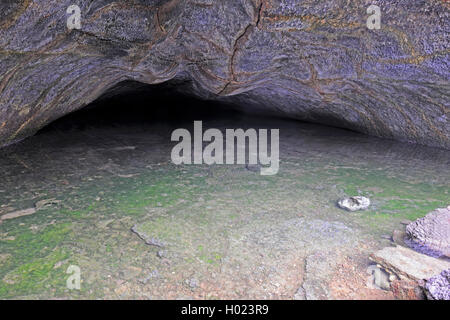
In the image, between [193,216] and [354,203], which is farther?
[354,203]

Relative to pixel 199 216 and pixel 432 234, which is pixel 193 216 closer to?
pixel 199 216

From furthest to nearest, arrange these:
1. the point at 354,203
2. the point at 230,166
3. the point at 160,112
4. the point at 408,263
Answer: the point at 160,112, the point at 230,166, the point at 354,203, the point at 408,263

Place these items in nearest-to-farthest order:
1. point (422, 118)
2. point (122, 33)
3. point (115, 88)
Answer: point (122, 33), point (422, 118), point (115, 88)

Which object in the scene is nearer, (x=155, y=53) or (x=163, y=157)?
(x=155, y=53)

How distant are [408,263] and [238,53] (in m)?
1.81

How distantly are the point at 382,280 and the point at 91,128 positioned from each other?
338 centimetres

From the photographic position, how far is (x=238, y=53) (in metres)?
2.58

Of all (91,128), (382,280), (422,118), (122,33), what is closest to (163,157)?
(122,33)

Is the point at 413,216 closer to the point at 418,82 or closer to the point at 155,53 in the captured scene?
the point at 418,82

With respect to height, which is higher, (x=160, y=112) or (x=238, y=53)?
(x=238, y=53)

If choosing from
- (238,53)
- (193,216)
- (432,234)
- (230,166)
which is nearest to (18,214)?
(193,216)

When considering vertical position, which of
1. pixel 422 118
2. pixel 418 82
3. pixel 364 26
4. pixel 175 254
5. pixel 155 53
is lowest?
pixel 175 254

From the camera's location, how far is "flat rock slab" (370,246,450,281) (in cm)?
133

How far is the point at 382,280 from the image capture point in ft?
4.39
